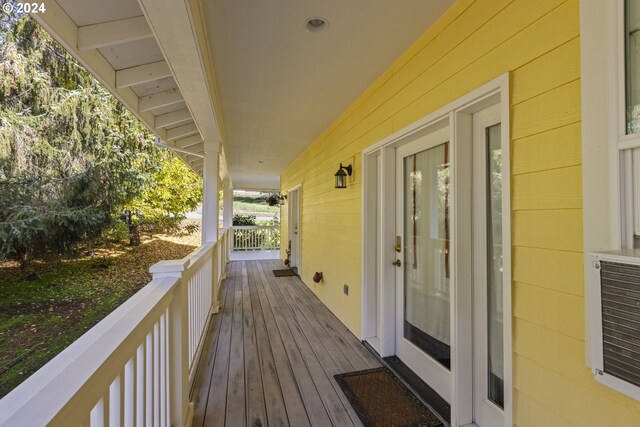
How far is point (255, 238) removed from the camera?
1062 cm

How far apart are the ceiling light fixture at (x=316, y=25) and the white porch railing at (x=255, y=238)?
29.3 feet

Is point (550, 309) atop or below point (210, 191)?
below

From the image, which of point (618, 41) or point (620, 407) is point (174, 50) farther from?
point (620, 407)

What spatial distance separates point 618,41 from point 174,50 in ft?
6.67

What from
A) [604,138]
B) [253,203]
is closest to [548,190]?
[604,138]

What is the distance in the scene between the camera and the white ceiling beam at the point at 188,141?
4.63 metres

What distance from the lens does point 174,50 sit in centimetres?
168

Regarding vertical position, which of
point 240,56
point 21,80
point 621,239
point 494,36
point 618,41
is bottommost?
point 621,239

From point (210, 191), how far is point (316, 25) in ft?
7.91

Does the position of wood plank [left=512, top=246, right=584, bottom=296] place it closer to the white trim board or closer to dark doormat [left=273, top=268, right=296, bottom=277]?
the white trim board

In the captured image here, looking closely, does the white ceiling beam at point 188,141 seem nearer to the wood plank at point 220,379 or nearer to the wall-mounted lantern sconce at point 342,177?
the wall-mounted lantern sconce at point 342,177

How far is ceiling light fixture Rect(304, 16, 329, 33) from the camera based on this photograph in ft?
5.99

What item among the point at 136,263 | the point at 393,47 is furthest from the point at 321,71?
the point at 136,263

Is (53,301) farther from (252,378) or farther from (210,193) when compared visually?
(252,378)
